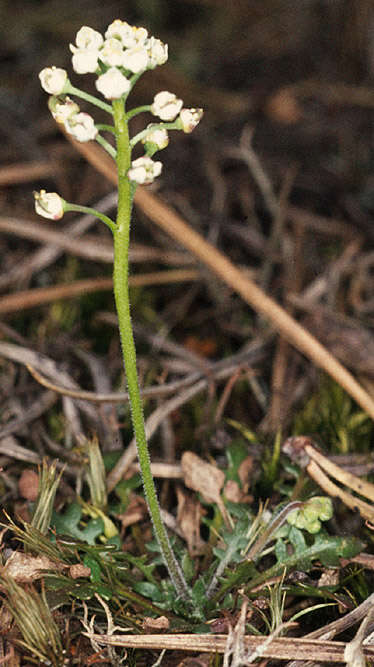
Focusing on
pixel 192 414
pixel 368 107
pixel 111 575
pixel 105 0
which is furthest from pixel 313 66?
pixel 111 575

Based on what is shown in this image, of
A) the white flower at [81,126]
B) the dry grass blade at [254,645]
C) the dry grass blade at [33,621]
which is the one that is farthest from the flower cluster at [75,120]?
the dry grass blade at [254,645]

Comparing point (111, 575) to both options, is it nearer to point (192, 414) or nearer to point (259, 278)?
point (192, 414)

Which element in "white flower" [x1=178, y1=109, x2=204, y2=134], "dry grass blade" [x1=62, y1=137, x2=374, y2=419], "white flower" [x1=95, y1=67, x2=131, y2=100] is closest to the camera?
"white flower" [x1=95, y1=67, x2=131, y2=100]

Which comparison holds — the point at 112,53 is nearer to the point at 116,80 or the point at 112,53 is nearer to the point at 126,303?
the point at 116,80

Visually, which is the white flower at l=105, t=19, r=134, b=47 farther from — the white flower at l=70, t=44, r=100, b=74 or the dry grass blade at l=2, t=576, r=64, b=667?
the dry grass blade at l=2, t=576, r=64, b=667

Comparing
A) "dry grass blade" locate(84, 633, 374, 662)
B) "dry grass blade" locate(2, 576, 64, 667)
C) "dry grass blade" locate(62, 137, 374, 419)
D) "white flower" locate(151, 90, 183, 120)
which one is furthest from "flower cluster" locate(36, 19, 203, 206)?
"dry grass blade" locate(62, 137, 374, 419)

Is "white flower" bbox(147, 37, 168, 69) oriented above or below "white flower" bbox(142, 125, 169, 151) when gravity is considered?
above

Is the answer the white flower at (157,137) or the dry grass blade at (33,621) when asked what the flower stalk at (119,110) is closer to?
the white flower at (157,137)
